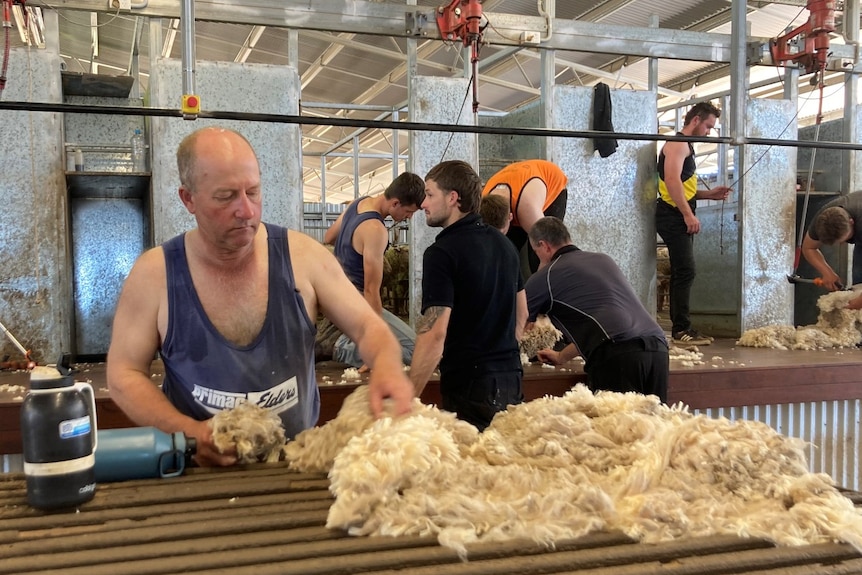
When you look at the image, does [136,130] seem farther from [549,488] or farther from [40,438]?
[549,488]

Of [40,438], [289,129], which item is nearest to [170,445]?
[40,438]

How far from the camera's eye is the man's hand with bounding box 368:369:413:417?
55.4 inches

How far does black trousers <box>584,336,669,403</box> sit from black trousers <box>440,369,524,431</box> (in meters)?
0.46

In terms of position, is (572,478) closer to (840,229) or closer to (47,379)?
(47,379)

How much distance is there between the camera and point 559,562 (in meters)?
0.95

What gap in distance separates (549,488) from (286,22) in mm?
4242

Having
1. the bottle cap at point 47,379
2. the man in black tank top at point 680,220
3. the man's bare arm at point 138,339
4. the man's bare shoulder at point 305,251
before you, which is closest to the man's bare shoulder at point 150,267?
the man's bare arm at point 138,339

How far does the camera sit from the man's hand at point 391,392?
1406mm

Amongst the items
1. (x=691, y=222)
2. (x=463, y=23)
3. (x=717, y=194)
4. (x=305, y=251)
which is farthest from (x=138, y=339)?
(x=717, y=194)

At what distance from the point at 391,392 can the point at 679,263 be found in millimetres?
4175

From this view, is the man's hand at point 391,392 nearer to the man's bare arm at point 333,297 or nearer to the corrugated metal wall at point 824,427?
the man's bare arm at point 333,297

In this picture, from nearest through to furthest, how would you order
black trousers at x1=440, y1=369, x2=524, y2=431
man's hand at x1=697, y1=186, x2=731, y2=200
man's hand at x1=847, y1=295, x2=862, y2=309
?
black trousers at x1=440, y1=369, x2=524, y2=431, man's hand at x1=847, y1=295, x2=862, y2=309, man's hand at x1=697, y1=186, x2=731, y2=200

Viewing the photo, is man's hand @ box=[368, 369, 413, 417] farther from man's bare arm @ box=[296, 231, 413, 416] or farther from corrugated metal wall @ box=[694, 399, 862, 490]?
corrugated metal wall @ box=[694, 399, 862, 490]

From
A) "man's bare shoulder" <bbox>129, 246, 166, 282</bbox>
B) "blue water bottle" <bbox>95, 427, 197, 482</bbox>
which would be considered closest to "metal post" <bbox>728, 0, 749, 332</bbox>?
"man's bare shoulder" <bbox>129, 246, 166, 282</bbox>
